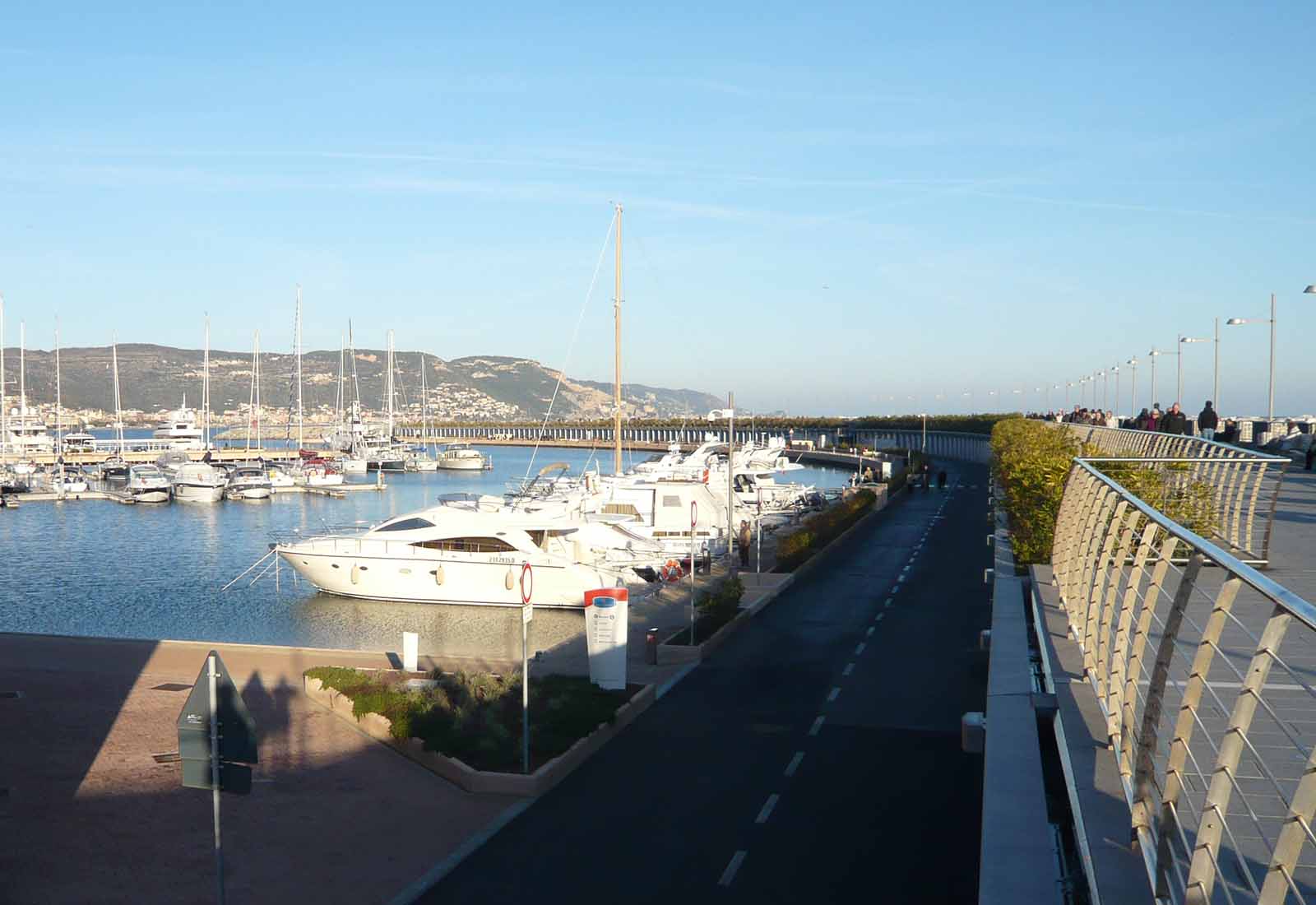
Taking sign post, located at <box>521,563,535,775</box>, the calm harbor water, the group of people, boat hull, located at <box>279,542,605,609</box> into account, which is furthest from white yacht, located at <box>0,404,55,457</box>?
sign post, located at <box>521,563,535,775</box>

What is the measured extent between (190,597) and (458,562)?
10229 mm

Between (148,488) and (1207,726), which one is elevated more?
(1207,726)

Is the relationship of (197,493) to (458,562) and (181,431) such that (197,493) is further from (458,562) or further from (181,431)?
(458,562)

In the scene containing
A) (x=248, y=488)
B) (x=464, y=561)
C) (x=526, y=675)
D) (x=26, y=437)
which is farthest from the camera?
(x=26, y=437)

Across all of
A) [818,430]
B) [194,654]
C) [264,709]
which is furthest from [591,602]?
[818,430]

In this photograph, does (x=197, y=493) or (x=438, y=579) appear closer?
(x=438, y=579)

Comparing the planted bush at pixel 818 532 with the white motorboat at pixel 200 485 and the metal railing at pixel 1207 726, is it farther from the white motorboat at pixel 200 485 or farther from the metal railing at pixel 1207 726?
the white motorboat at pixel 200 485

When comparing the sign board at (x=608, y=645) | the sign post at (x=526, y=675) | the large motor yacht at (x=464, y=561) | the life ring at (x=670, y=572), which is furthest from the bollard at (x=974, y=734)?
the large motor yacht at (x=464, y=561)

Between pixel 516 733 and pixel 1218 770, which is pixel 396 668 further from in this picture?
pixel 1218 770

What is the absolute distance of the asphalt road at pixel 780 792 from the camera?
1140cm

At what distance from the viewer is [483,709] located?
16.9 meters

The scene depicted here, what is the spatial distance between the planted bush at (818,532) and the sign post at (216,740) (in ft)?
82.2

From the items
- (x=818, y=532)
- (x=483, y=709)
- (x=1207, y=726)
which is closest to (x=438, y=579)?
(x=818, y=532)

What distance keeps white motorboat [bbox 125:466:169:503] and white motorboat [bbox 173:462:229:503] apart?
78 centimetres
